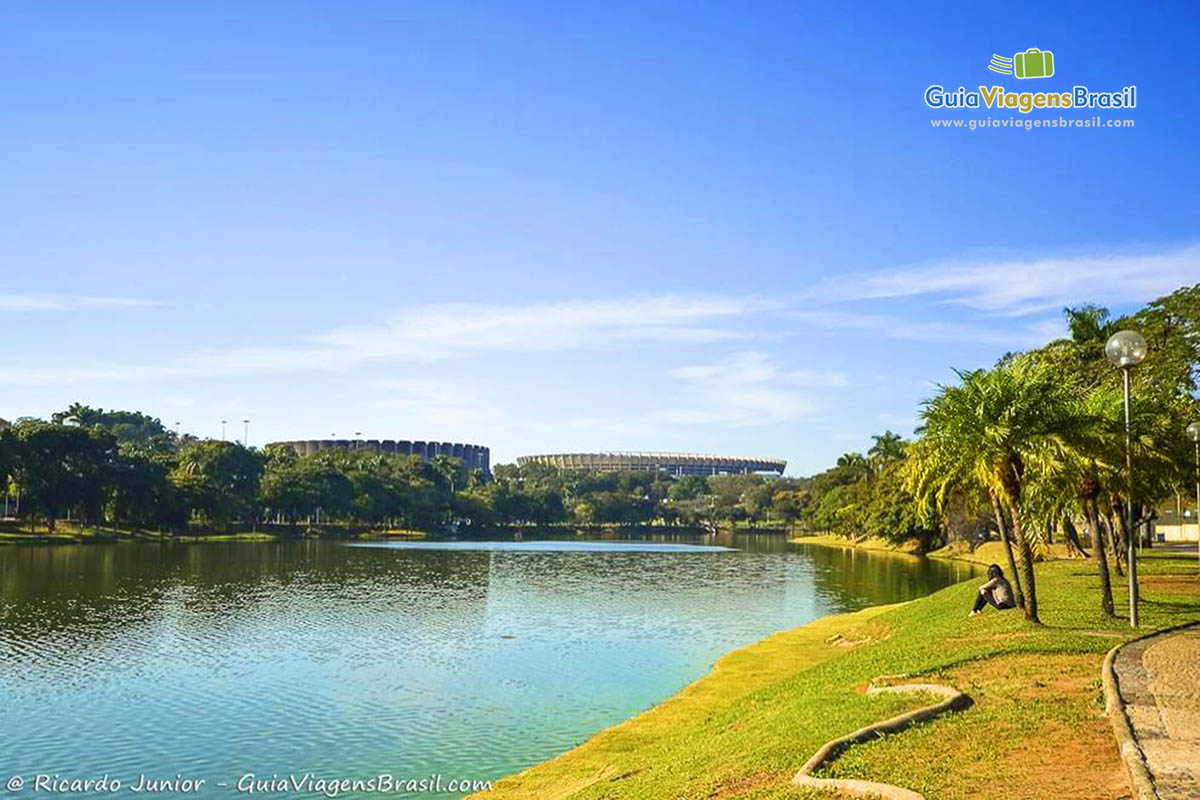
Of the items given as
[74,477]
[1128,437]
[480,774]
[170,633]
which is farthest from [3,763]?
[74,477]

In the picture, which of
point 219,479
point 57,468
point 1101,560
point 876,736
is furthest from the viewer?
point 219,479

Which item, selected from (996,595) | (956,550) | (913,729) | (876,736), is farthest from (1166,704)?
(956,550)

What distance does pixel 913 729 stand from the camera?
16562 millimetres

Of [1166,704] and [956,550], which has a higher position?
[1166,704]

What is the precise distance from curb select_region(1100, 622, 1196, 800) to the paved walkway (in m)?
0.09

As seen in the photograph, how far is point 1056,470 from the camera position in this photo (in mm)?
26609

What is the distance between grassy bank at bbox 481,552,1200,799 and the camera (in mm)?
14055

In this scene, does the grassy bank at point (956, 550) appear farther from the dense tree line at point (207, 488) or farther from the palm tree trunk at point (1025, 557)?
the dense tree line at point (207, 488)

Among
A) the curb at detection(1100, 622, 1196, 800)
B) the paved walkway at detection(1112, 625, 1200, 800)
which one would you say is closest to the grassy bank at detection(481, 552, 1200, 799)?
the curb at detection(1100, 622, 1196, 800)

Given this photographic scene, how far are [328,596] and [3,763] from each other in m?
37.6

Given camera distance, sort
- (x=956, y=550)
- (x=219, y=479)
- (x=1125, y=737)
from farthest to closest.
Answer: (x=219, y=479), (x=956, y=550), (x=1125, y=737)

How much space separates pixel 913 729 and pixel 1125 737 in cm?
333

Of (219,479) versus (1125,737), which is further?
(219,479)

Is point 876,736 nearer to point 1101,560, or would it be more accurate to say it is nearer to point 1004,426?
point 1004,426
